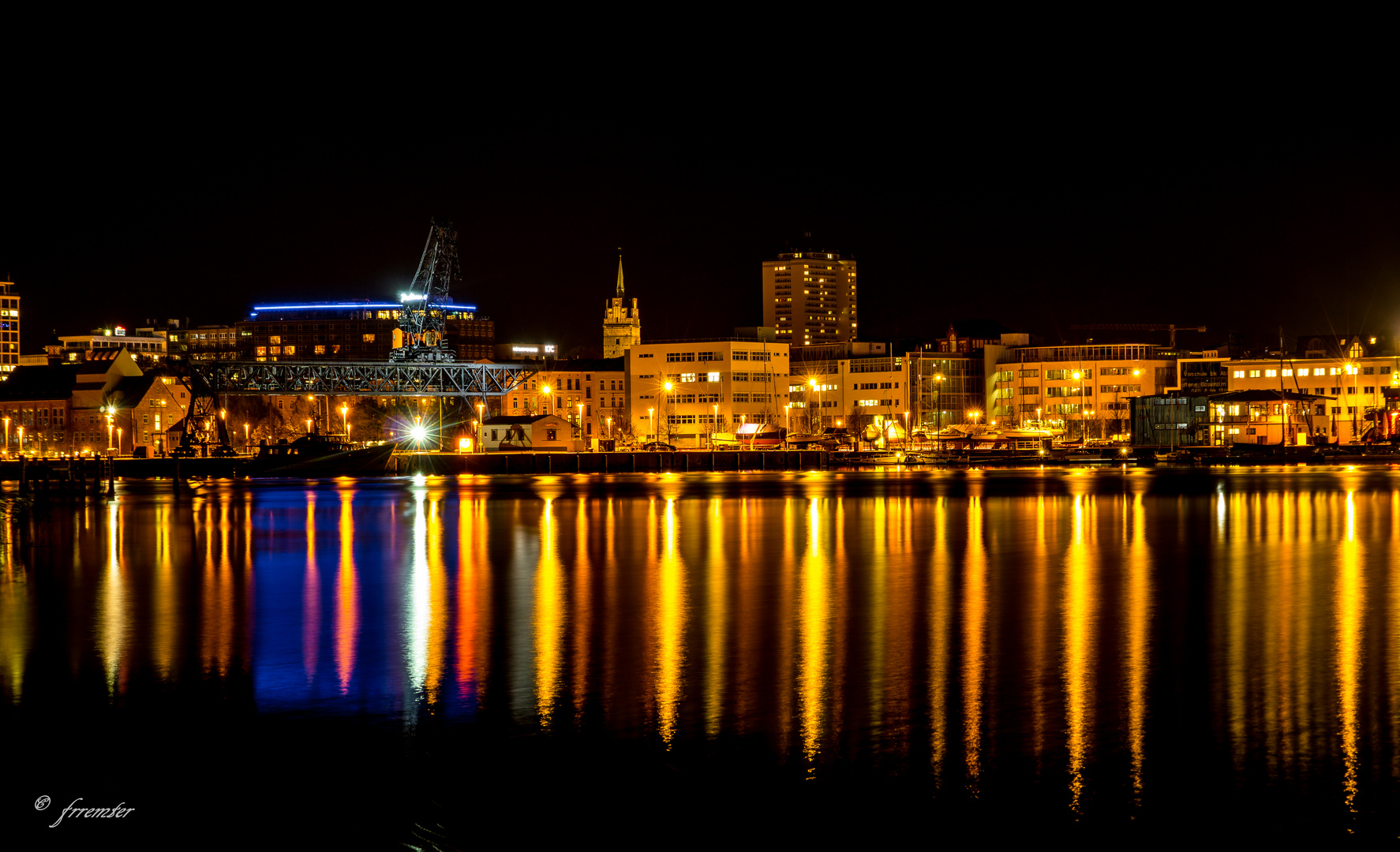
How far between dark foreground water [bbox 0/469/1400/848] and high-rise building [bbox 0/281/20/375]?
162597 millimetres

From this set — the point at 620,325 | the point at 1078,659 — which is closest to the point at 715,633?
the point at 1078,659

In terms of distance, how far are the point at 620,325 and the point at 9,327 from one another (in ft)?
270

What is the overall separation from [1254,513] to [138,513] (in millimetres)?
36176

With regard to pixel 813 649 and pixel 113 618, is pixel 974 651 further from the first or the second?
pixel 113 618

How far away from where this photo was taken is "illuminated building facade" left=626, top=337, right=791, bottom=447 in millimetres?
108750

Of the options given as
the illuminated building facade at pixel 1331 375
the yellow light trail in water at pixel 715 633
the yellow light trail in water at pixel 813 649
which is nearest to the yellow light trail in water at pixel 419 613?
the yellow light trail in water at pixel 715 633

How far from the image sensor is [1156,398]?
10275 cm

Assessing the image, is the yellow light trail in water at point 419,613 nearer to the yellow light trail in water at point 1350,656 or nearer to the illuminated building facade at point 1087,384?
the yellow light trail in water at point 1350,656

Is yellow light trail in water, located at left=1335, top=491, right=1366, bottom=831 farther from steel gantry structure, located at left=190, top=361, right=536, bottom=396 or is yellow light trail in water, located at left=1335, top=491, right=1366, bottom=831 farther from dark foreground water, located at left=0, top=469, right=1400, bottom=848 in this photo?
steel gantry structure, located at left=190, top=361, right=536, bottom=396

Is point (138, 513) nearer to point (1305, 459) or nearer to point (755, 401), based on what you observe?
point (1305, 459)

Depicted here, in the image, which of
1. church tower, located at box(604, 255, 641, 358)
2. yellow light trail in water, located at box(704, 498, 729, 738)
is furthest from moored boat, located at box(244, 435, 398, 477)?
church tower, located at box(604, 255, 641, 358)

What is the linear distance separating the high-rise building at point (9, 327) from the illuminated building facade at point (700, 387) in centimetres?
10690

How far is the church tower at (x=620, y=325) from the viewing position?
189625 millimetres

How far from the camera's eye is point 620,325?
639ft
